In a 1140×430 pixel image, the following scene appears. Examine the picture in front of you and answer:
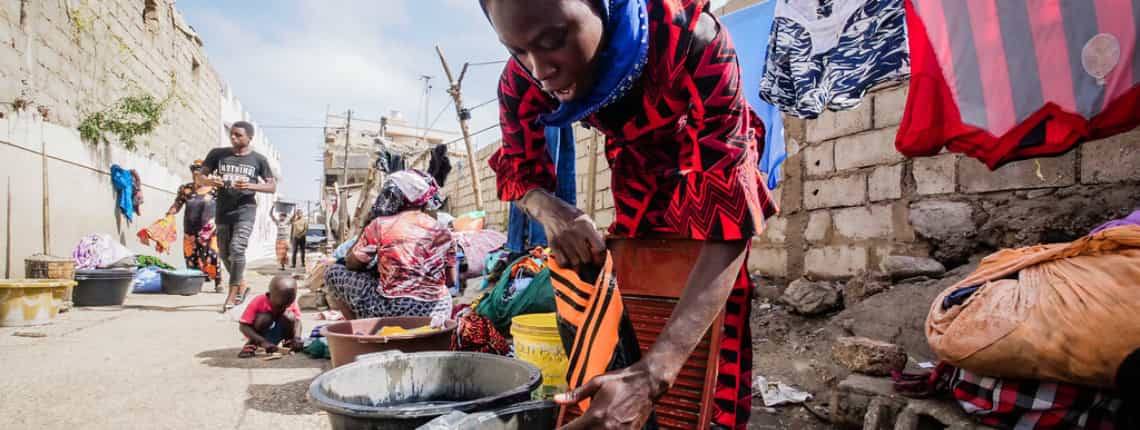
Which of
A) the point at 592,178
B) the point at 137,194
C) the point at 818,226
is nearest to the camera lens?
the point at 818,226

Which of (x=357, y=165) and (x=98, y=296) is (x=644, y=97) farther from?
(x=357, y=165)

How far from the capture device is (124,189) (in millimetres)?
6441

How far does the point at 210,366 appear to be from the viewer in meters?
2.92

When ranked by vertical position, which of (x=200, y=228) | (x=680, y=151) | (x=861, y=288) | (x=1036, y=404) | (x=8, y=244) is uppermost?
(x=680, y=151)

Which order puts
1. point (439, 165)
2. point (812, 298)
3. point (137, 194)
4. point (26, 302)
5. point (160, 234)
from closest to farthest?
point (812, 298), point (26, 302), point (439, 165), point (137, 194), point (160, 234)

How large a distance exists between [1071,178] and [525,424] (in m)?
2.74

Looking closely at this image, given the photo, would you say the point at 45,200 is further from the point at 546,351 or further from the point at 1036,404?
the point at 1036,404

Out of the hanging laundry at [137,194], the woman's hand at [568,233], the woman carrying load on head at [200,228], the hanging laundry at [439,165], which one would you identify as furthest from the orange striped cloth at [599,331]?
the hanging laundry at [137,194]

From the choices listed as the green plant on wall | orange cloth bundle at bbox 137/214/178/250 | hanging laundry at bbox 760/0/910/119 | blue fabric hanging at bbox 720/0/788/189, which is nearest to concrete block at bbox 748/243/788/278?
blue fabric hanging at bbox 720/0/788/189

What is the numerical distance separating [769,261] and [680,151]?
2896mm

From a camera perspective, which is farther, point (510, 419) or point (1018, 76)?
point (1018, 76)

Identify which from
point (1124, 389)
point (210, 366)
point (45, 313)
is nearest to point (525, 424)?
point (1124, 389)

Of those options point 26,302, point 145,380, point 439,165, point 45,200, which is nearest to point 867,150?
point 439,165

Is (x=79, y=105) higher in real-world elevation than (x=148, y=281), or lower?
higher
